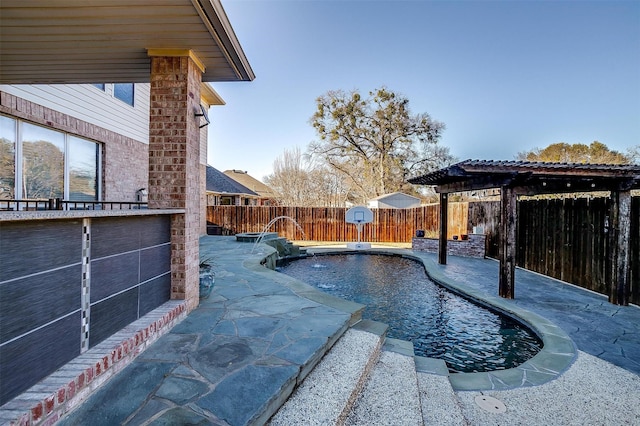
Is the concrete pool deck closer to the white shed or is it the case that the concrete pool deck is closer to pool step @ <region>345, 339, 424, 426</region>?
pool step @ <region>345, 339, 424, 426</region>

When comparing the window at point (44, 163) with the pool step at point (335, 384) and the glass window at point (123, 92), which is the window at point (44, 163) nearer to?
the glass window at point (123, 92)

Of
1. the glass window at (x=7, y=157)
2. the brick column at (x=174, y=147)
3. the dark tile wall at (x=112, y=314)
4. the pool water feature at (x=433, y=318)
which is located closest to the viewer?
the dark tile wall at (x=112, y=314)

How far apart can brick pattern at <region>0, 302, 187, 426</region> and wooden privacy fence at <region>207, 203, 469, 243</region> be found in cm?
1308

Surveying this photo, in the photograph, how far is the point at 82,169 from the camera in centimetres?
641

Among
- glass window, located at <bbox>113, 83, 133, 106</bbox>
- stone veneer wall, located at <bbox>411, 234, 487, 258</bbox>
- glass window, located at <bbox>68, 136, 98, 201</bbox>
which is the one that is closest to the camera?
glass window, located at <bbox>68, 136, 98, 201</bbox>

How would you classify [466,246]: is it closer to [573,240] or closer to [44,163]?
[573,240]

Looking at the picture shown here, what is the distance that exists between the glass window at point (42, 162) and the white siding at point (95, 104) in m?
0.51

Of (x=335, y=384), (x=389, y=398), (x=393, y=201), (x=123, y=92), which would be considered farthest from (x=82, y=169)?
(x=393, y=201)

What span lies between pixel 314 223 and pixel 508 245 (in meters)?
11.0

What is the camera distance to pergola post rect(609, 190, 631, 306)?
490 cm

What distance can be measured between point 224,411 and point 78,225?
1568 millimetres

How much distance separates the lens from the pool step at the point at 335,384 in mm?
1970

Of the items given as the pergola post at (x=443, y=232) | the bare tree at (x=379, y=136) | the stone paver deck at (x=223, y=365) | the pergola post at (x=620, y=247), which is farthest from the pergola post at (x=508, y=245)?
the bare tree at (x=379, y=136)

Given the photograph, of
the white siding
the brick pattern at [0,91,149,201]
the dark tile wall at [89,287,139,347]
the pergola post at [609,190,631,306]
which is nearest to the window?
the brick pattern at [0,91,149,201]
